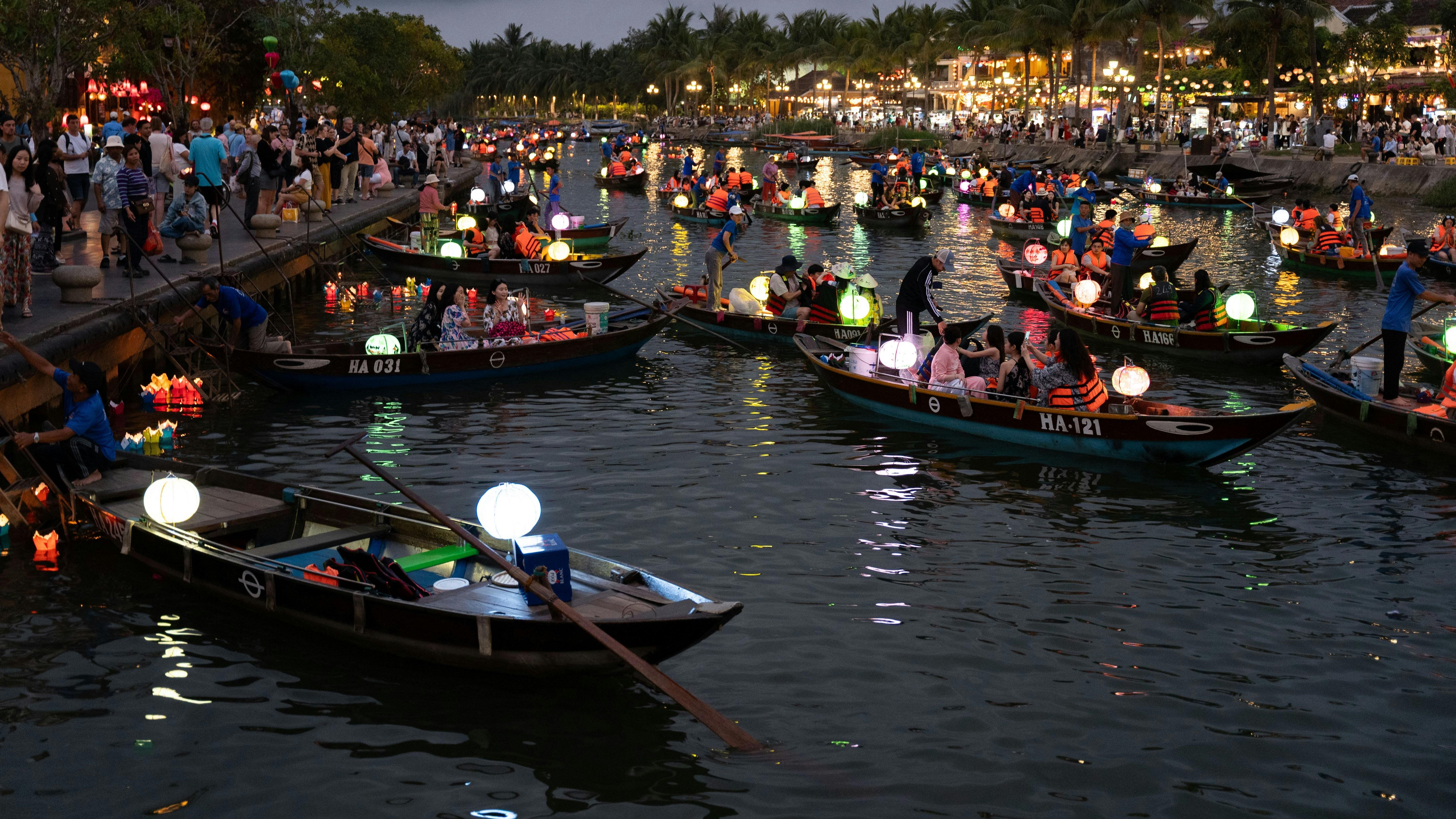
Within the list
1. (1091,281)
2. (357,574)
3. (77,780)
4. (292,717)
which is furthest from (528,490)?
(1091,281)

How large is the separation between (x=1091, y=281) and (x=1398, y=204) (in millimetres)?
32582

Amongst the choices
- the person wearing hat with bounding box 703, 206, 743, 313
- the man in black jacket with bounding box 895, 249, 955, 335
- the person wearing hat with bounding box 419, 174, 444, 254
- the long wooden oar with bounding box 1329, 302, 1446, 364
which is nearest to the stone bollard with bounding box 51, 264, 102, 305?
the person wearing hat with bounding box 703, 206, 743, 313

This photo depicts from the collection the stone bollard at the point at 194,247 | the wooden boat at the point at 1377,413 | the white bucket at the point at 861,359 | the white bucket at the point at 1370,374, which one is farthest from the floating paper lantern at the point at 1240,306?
the stone bollard at the point at 194,247

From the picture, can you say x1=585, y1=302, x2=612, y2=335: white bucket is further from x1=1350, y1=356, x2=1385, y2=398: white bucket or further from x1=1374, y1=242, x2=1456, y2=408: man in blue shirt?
x1=1374, y1=242, x2=1456, y2=408: man in blue shirt

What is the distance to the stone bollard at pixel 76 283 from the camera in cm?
1617

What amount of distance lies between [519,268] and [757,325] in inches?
320

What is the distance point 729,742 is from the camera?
825 cm

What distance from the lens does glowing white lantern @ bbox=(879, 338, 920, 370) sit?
16844 mm

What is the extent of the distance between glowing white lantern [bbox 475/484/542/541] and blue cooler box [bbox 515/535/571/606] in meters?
0.55

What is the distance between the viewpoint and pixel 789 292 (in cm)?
2188

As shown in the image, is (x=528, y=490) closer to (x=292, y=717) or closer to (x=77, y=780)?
(x=292, y=717)

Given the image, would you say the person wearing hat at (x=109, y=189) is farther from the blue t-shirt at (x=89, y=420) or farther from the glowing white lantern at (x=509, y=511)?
the glowing white lantern at (x=509, y=511)

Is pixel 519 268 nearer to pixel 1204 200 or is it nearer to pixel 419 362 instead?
pixel 419 362

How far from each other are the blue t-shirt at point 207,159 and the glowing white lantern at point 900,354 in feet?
42.2
